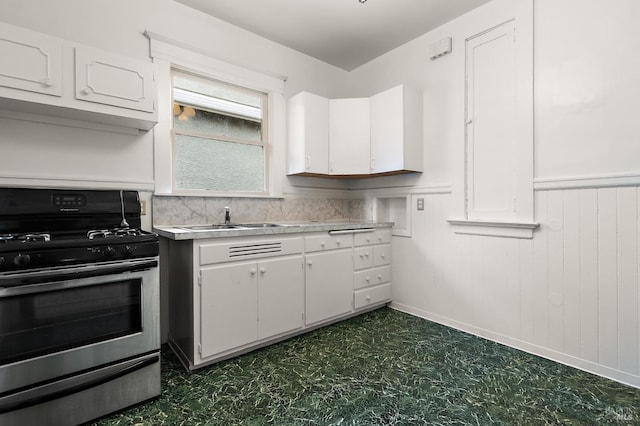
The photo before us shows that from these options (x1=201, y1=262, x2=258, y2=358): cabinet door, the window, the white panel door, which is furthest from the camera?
the window

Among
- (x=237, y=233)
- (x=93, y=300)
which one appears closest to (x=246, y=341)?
(x=237, y=233)

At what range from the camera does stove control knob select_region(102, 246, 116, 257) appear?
167 centimetres

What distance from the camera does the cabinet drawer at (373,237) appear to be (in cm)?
307

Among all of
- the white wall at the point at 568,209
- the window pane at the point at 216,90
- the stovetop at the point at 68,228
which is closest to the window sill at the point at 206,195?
the stovetop at the point at 68,228

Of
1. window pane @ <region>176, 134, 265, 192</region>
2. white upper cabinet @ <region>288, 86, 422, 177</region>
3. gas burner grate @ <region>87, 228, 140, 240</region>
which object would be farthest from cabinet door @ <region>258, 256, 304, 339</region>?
white upper cabinet @ <region>288, 86, 422, 177</region>

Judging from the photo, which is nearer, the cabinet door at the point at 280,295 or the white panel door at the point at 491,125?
the cabinet door at the point at 280,295

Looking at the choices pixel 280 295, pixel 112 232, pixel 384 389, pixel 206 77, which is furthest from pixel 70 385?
pixel 206 77

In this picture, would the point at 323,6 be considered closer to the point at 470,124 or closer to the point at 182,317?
the point at 470,124

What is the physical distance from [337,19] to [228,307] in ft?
8.58

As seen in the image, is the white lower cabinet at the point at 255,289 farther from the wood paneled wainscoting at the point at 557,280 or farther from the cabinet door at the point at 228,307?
the wood paneled wainscoting at the point at 557,280

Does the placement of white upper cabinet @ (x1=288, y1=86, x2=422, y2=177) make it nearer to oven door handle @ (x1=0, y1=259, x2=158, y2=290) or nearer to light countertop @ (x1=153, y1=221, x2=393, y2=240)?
light countertop @ (x1=153, y1=221, x2=393, y2=240)

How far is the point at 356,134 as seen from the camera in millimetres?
Answer: 3303

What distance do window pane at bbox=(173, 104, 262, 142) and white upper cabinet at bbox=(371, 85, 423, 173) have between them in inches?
48.6

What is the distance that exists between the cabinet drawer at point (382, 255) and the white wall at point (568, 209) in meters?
0.58
